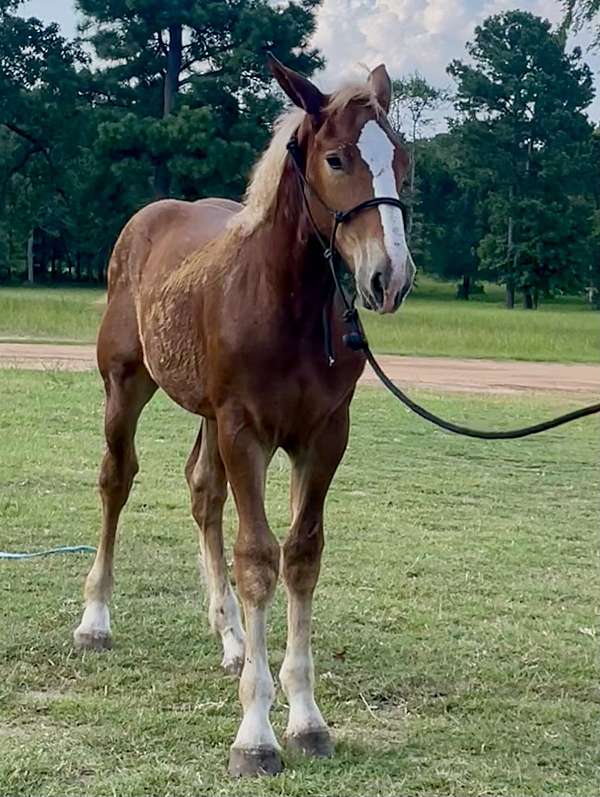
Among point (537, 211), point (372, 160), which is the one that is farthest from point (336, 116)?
point (537, 211)

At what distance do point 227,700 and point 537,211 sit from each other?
5380cm

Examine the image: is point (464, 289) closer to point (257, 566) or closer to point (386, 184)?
point (257, 566)

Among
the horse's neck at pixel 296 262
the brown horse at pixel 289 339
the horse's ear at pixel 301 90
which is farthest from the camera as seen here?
the horse's neck at pixel 296 262

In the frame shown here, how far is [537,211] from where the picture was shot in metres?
55.6

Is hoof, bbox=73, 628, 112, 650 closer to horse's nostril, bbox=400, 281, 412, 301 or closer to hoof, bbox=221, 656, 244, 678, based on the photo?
hoof, bbox=221, 656, 244, 678

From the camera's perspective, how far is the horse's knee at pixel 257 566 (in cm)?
386

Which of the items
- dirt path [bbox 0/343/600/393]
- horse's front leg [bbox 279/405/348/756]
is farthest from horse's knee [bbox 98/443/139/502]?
dirt path [bbox 0/343/600/393]

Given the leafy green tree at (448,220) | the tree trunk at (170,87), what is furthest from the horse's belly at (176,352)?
the leafy green tree at (448,220)

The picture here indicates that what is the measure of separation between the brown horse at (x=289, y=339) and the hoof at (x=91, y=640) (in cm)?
114

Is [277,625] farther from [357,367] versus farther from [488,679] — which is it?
[357,367]

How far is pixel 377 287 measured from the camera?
3.31 meters

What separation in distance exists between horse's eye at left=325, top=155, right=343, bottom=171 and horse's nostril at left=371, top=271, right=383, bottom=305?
0.45 metres

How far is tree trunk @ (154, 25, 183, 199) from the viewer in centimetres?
3547

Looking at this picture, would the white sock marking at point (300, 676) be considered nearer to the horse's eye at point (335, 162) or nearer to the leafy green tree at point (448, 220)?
the horse's eye at point (335, 162)
